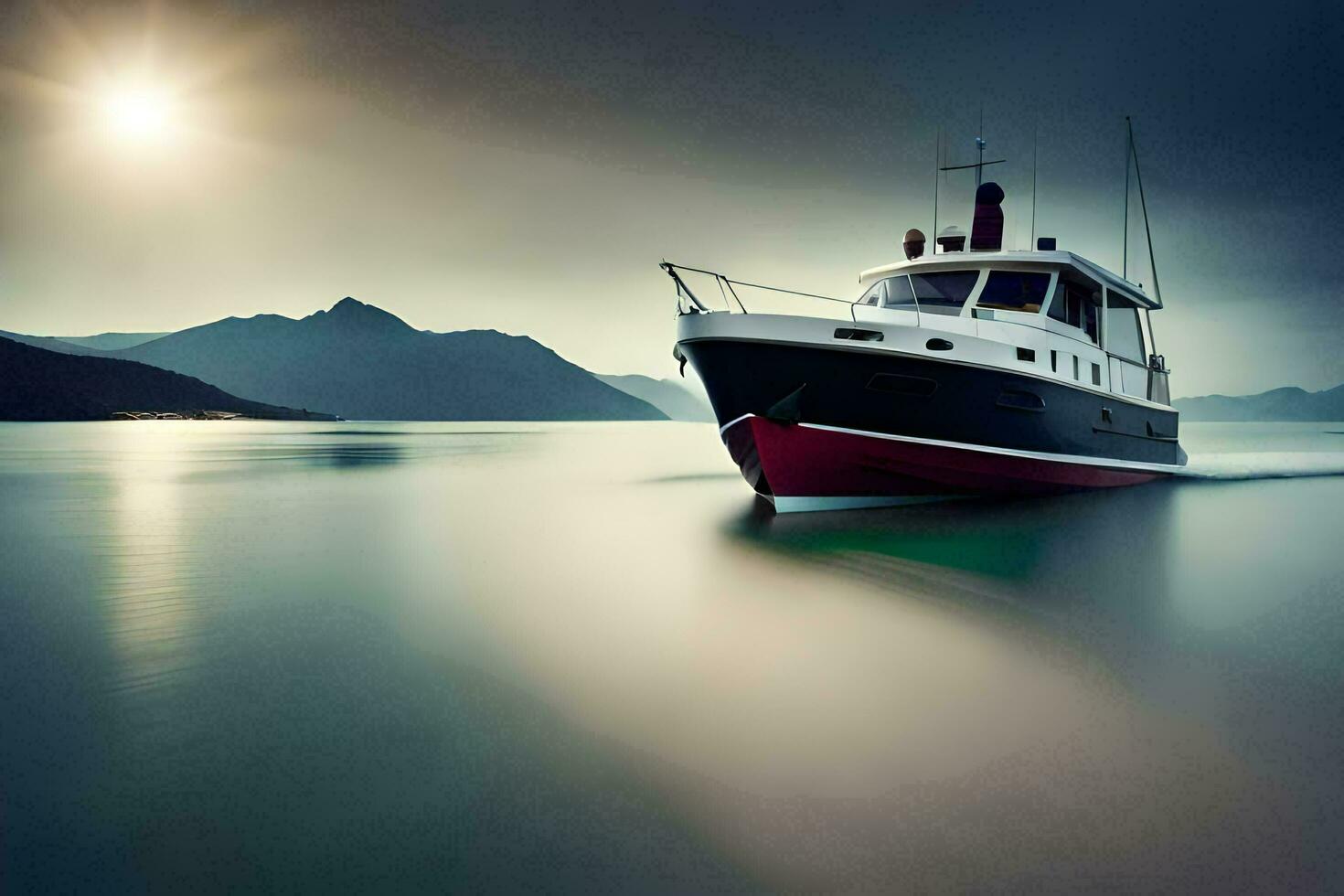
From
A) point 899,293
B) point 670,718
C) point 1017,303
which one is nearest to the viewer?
point 670,718

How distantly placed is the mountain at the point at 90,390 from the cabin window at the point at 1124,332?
11782 cm

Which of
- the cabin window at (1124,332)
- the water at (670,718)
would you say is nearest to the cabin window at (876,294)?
the cabin window at (1124,332)

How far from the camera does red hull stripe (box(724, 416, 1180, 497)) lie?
1207 centimetres

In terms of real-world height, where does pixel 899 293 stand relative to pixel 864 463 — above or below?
above

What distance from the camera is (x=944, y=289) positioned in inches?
557

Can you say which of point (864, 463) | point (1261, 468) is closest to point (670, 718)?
point (864, 463)

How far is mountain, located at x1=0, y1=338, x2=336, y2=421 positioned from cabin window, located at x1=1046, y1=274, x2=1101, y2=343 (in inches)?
4634

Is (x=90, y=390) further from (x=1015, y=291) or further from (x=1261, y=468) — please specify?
(x=1261, y=468)

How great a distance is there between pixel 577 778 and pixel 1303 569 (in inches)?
412

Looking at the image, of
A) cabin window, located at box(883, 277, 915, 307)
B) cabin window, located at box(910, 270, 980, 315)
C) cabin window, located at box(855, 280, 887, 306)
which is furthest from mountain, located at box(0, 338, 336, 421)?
cabin window, located at box(910, 270, 980, 315)

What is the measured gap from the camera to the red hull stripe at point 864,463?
1207 cm

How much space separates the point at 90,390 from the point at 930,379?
13346 cm

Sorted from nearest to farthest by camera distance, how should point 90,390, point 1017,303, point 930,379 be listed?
point 930,379 < point 1017,303 < point 90,390

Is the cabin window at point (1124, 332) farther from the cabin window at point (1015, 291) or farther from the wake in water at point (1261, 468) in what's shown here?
the wake in water at point (1261, 468)
